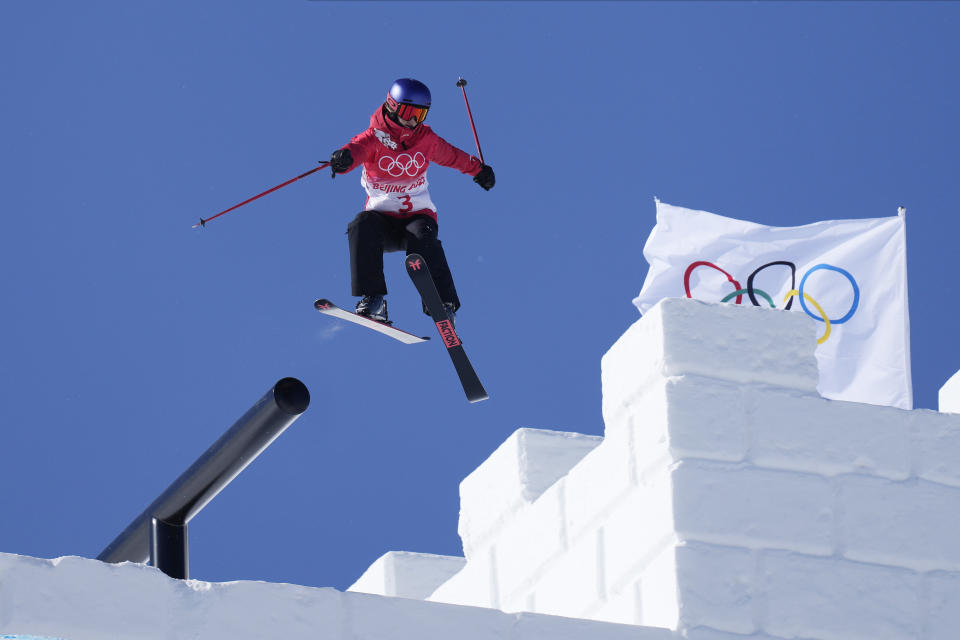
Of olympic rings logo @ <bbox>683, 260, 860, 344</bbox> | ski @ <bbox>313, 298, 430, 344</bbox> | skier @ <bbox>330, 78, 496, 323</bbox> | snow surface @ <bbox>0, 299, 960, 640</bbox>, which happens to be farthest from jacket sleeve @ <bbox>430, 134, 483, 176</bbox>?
snow surface @ <bbox>0, 299, 960, 640</bbox>

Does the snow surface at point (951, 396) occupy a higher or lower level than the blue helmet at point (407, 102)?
lower

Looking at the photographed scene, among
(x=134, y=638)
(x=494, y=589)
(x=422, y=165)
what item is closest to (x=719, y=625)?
(x=494, y=589)

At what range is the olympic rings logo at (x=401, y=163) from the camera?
748cm

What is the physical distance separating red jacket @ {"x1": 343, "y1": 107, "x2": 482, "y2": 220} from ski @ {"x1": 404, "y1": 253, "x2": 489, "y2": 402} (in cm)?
32

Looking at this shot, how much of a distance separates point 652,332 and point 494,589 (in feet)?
4.03

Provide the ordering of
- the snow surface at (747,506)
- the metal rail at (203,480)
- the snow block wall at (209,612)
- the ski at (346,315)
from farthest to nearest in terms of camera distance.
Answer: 1. the ski at (346,315)
2. the snow surface at (747,506)
3. the metal rail at (203,480)
4. the snow block wall at (209,612)

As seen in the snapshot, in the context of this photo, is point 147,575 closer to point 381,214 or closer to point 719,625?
point 719,625

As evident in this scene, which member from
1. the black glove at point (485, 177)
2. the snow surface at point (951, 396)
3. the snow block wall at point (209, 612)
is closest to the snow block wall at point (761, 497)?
the snow block wall at point (209, 612)

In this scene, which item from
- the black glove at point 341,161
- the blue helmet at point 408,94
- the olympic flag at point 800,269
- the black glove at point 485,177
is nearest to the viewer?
the blue helmet at point 408,94

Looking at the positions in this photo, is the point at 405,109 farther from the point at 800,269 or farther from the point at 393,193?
the point at 800,269

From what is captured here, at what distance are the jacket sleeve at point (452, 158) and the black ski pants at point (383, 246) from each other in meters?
0.31

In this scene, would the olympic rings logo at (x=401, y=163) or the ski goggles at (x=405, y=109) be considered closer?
the ski goggles at (x=405, y=109)

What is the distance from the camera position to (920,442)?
4.13 metres

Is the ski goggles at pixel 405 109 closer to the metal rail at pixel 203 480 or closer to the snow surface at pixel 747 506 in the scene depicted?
the snow surface at pixel 747 506
